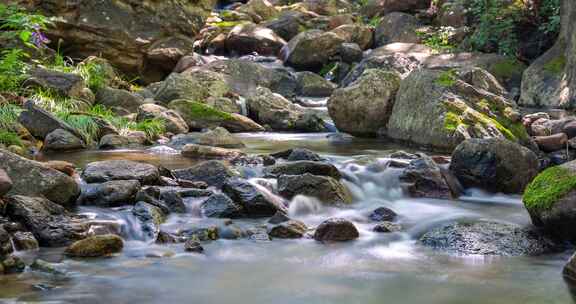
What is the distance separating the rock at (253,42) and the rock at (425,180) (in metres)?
13.4

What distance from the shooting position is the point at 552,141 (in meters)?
9.12

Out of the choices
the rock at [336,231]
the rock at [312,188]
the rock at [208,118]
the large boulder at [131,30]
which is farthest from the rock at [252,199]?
the large boulder at [131,30]

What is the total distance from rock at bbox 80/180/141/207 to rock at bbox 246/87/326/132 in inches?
232

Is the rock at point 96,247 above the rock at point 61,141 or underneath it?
underneath

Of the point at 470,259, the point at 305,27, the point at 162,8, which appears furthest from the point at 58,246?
the point at 305,27

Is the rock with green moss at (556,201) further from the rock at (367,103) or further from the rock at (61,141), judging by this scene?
the rock at (61,141)

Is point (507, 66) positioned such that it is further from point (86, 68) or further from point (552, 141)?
point (86, 68)

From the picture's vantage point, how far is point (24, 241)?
5.10m

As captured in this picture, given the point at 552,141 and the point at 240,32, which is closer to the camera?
the point at 552,141

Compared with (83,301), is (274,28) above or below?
above

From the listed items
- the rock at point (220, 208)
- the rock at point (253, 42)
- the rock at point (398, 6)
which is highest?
the rock at point (398, 6)

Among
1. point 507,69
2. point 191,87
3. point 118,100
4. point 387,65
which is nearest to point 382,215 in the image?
point 118,100

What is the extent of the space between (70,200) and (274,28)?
54.9 ft

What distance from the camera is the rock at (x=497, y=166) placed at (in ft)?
24.8
